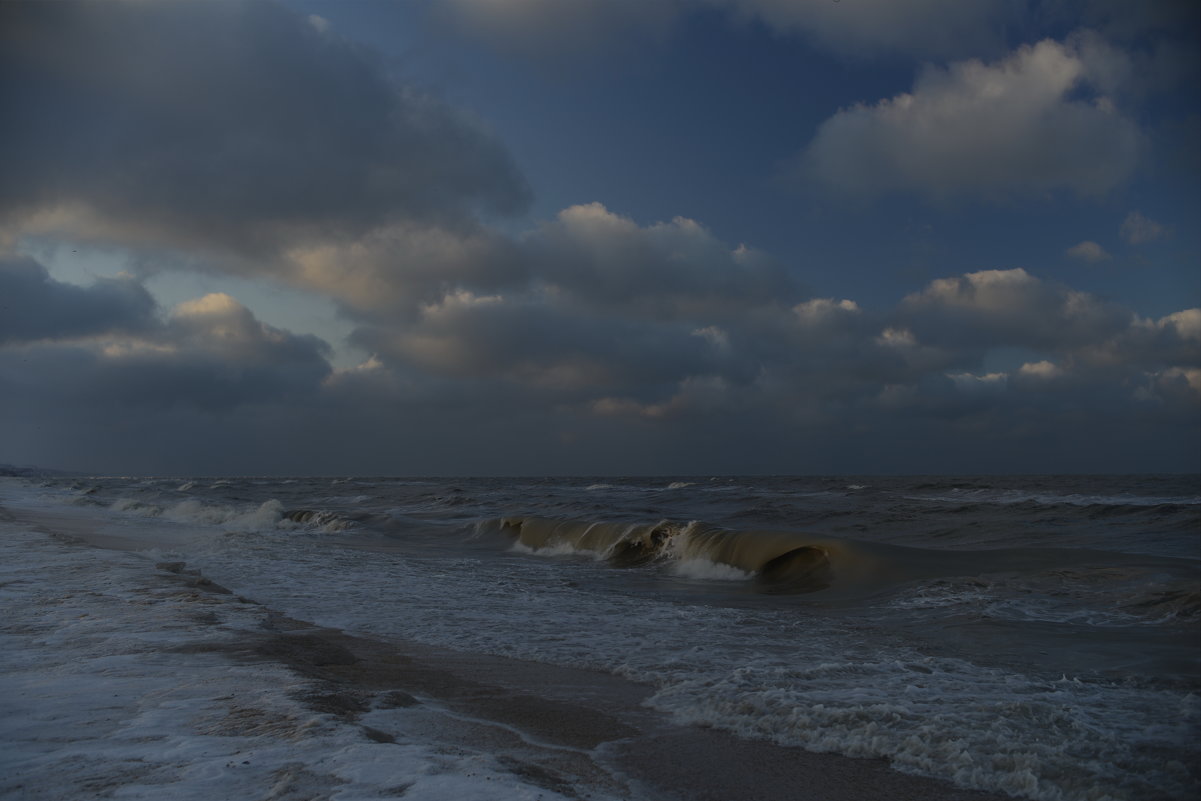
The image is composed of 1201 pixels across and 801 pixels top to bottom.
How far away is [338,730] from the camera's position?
3842 mm

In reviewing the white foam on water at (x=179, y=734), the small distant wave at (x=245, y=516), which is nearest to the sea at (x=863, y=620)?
the white foam on water at (x=179, y=734)

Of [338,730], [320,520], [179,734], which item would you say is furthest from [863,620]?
[320,520]

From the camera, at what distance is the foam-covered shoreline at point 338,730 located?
3184 mm

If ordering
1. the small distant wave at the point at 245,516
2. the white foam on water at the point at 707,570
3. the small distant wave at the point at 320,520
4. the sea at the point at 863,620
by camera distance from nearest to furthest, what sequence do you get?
1. the sea at the point at 863,620
2. the white foam on water at the point at 707,570
3. the small distant wave at the point at 320,520
4. the small distant wave at the point at 245,516

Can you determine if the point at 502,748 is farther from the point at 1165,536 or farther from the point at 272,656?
the point at 1165,536

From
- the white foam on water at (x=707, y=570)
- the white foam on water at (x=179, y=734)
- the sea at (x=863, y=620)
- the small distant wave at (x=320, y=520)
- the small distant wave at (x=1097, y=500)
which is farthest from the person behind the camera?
the small distant wave at (x=320, y=520)

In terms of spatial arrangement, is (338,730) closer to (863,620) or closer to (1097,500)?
(863,620)

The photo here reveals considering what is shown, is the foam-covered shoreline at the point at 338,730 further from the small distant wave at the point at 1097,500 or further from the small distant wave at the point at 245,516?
the small distant wave at the point at 1097,500

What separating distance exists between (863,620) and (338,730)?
239 inches

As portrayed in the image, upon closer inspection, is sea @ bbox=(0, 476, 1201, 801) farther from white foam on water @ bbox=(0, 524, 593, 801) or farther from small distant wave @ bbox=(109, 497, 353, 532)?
small distant wave @ bbox=(109, 497, 353, 532)

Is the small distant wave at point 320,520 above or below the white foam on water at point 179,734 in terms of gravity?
below

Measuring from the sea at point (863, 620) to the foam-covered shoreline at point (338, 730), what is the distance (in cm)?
43

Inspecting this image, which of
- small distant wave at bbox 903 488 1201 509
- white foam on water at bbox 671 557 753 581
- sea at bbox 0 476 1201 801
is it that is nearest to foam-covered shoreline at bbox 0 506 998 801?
sea at bbox 0 476 1201 801

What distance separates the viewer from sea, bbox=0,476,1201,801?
412 centimetres
